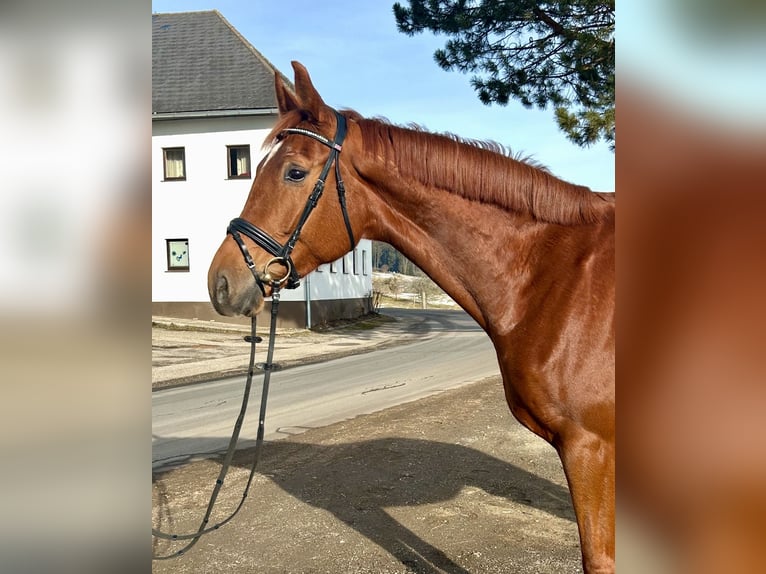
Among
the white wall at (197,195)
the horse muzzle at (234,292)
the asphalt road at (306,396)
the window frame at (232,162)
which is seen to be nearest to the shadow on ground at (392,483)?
the asphalt road at (306,396)

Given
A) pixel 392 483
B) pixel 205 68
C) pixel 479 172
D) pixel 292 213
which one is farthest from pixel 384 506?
pixel 205 68

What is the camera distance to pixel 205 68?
78.7 ft

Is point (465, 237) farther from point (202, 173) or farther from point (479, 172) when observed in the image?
point (202, 173)

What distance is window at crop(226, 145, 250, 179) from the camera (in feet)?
71.4

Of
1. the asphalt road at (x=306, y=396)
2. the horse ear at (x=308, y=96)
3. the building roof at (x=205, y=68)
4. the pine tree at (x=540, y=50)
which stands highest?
the building roof at (x=205, y=68)

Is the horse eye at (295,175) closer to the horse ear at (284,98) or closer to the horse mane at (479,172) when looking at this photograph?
the horse mane at (479,172)

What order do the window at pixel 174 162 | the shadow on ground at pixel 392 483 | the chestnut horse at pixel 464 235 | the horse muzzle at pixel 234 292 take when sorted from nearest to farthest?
the chestnut horse at pixel 464 235 → the horse muzzle at pixel 234 292 → the shadow on ground at pixel 392 483 → the window at pixel 174 162

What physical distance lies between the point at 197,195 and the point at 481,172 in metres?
21.0

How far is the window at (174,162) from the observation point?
2242cm

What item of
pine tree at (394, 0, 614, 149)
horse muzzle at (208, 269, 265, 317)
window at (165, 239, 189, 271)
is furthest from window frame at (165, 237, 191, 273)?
horse muzzle at (208, 269, 265, 317)
